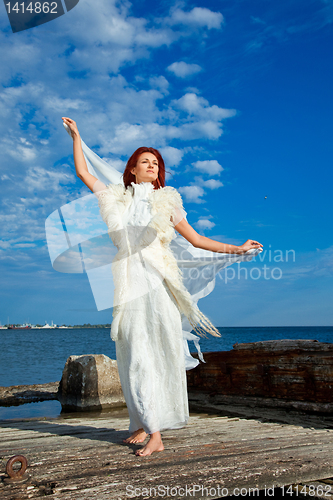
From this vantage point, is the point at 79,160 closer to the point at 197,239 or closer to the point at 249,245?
the point at 197,239

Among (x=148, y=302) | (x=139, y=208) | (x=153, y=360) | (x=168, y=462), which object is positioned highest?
(x=139, y=208)

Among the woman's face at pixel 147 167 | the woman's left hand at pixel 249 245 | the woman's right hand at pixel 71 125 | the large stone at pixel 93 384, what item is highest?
the woman's right hand at pixel 71 125

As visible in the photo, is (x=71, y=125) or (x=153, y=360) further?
(x=71, y=125)

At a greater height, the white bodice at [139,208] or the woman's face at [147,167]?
the woman's face at [147,167]

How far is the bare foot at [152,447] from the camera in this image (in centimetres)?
251

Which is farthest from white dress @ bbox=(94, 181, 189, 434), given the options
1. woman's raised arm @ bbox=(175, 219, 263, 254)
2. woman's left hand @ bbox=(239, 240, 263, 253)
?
woman's left hand @ bbox=(239, 240, 263, 253)

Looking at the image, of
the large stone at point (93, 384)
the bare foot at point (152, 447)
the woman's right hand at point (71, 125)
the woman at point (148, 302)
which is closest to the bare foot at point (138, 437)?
the woman at point (148, 302)

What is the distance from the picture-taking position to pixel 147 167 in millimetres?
3348

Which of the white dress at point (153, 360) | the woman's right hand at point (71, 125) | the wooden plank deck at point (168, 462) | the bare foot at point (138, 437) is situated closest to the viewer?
the wooden plank deck at point (168, 462)

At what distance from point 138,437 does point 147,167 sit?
2.31 metres

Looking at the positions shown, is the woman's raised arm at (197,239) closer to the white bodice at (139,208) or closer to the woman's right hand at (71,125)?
the white bodice at (139,208)

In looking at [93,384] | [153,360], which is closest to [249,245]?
[153,360]

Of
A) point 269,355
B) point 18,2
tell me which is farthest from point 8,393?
point 18,2

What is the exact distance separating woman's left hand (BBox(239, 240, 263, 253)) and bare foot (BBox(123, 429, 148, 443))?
1.86 meters
